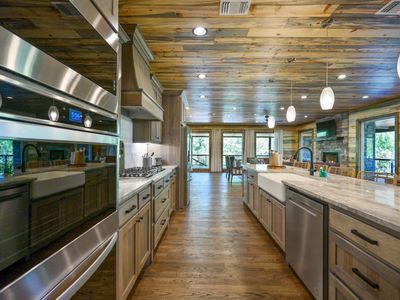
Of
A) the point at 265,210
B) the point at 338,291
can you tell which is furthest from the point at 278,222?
the point at 338,291

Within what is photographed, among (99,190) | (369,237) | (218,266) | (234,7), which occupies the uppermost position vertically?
(234,7)

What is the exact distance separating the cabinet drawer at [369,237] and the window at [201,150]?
10.6 meters

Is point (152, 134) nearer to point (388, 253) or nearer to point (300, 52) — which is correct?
point (300, 52)

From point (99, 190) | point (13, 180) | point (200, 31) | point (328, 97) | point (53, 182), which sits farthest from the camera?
point (328, 97)

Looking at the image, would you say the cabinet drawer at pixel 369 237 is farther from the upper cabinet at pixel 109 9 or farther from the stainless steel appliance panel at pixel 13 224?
the upper cabinet at pixel 109 9

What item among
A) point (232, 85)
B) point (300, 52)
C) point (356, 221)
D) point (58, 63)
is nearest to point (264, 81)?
point (232, 85)

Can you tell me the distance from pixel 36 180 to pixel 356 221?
5.18 ft

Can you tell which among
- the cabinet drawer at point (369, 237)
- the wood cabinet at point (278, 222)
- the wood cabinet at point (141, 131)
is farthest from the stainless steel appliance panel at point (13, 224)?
the wood cabinet at point (141, 131)

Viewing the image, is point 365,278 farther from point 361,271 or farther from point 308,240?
point 308,240

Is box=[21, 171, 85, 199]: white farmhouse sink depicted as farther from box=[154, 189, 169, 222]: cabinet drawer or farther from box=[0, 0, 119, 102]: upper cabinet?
box=[154, 189, 169, 222]: cabinet drawer

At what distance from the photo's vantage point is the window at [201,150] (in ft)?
40.0

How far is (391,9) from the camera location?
2.03 metres

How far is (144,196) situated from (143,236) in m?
0.37

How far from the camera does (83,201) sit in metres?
0.98
